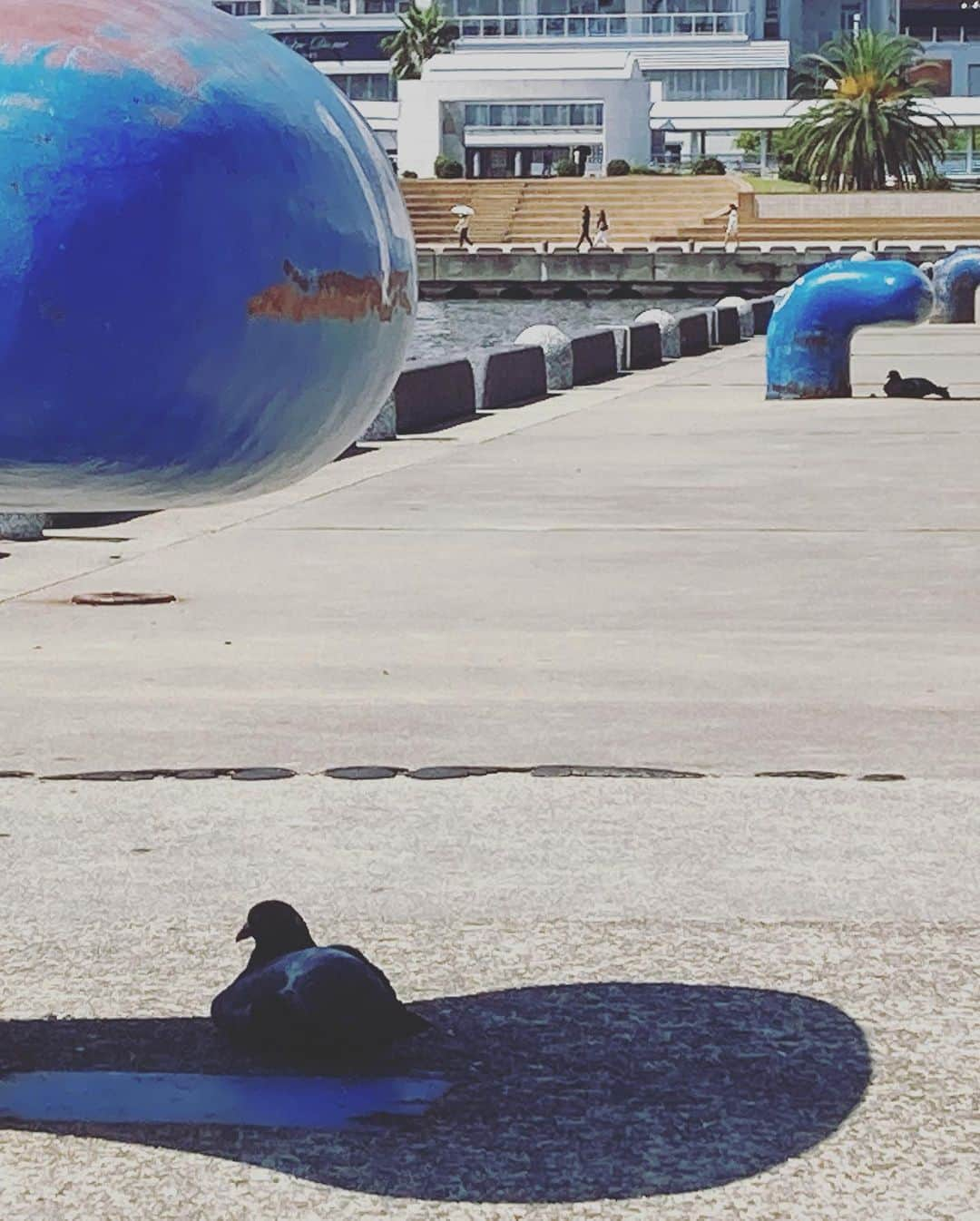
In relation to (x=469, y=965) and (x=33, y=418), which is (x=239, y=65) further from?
(x=469, y=965)

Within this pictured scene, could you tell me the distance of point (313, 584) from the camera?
31.1ft

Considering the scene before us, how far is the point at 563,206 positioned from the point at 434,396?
6138 cm

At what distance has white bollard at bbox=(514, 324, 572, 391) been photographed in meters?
21.1

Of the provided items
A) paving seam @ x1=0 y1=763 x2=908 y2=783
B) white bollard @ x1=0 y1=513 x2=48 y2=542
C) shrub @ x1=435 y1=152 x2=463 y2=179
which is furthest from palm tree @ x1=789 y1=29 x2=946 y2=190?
paving seam @ x1=0 y1=763 x2=908 y2=783

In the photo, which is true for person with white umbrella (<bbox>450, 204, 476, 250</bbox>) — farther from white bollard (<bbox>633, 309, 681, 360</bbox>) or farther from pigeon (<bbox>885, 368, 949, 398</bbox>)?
pigeon (<bbox>885, 368, 949, 398</bbox>)

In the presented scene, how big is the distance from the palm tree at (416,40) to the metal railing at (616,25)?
274cm

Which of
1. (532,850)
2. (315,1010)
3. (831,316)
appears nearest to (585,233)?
(831,316)

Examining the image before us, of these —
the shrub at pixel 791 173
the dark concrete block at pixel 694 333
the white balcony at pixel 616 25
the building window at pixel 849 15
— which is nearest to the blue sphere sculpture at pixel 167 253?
the dark concrete block at pixel 694 333

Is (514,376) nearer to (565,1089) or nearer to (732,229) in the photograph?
(565,1089)

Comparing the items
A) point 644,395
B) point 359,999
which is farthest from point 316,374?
point 644,395

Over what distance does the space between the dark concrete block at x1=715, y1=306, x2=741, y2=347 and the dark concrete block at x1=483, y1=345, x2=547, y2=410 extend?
29.6 feet

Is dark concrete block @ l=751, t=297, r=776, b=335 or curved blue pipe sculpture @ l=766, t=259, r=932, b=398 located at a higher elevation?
curved blue pipe sculpture @ l=766, t=259, r=932, b=398

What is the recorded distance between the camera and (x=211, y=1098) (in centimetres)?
387

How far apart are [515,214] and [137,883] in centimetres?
7326
